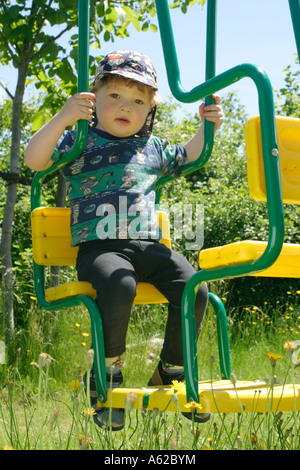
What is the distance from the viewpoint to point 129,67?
7.51 feet

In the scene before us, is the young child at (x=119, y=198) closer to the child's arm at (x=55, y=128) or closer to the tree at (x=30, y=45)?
the child's arm at (x=55, y=128)

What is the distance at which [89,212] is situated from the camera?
2.18 metres

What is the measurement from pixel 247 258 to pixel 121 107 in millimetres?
1014

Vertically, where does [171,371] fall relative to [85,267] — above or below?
below

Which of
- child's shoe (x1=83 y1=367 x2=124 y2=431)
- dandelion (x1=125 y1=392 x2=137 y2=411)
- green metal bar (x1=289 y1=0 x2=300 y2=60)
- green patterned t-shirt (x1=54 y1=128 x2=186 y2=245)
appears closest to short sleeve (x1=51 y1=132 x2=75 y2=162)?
Answer: green patterned t-shirt (x1=54 y1=128 x2=186 y2=245)

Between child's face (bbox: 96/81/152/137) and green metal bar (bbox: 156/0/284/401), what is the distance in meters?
0.48

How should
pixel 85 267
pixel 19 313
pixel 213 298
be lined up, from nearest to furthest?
1. pixel 85 267
2. pixel 213 298
3. pixel 19 313

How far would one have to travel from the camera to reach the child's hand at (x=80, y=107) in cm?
197

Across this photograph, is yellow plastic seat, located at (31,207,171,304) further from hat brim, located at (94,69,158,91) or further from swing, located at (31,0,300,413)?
hat brim, located at (94,69,158,91)

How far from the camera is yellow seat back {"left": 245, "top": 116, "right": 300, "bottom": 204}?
1.51m
